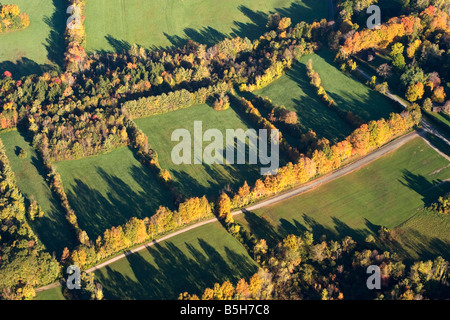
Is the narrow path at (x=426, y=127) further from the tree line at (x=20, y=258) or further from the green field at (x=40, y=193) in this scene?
the tree line at (x=20, y=258)

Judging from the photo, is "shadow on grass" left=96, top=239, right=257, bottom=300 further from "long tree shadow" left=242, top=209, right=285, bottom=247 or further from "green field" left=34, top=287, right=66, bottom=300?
"green field" left=34, top=287, right=66, bottom=300

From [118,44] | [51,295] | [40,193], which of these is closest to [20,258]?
[51,295]

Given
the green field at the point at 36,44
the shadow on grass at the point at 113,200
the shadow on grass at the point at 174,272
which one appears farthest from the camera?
the green field at the point at 36,44

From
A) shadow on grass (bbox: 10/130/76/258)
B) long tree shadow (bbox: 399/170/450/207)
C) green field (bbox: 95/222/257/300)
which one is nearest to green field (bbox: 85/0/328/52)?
shadow on grass (bbox: 10/130/76/258)

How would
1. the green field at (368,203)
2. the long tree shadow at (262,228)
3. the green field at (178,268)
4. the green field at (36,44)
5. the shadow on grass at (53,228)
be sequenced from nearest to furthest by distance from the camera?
the green field at (178,268)
the shadow on grass at (53,228)
the long tree shadow at (262,228)
the green field at (368,203)
the green field at (36,44)

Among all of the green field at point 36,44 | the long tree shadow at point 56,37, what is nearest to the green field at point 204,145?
the long tree shadow at point 56,37

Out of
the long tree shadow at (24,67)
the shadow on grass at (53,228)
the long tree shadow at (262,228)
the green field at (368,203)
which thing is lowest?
the shadow on grass at (53,228)

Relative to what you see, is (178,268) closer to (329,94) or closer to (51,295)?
(51,295)

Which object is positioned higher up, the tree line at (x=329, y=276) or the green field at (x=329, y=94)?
the green field at (x=329, y=94)

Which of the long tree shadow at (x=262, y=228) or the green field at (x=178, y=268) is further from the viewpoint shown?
the long tree shadow at (x=262, y=228)
